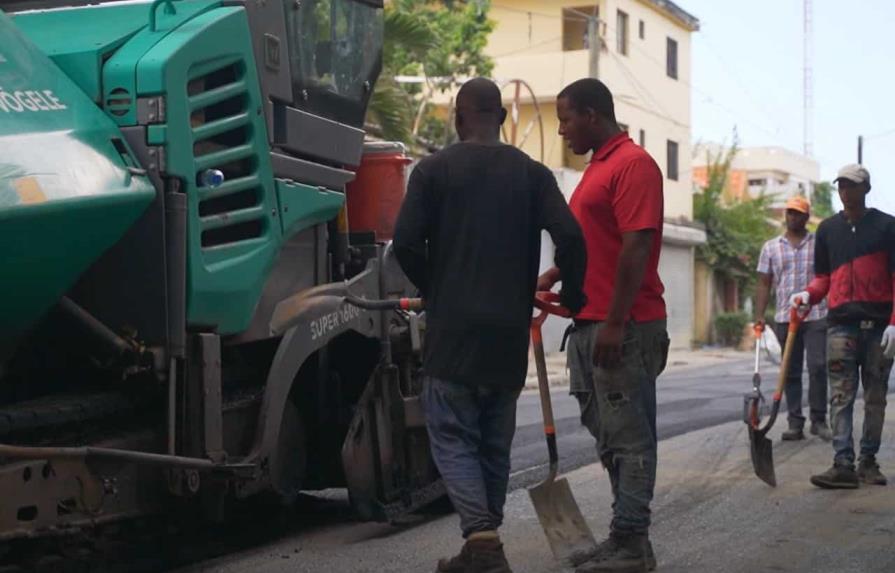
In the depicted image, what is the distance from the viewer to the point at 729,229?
4194cm

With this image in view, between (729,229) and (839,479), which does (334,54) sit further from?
(729,229)

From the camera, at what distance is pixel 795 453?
9.98 metres

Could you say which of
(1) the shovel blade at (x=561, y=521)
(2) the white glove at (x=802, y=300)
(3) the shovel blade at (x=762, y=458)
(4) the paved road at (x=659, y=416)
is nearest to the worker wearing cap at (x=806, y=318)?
(4) the paved road at (x=659, y=416)

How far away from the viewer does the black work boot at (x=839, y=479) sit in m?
8.15

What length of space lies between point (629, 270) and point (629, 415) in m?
0.62

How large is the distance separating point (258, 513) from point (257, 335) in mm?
1421

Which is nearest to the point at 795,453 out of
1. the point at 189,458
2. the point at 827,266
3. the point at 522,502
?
the point at 827,266

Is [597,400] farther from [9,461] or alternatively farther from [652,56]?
[652,56]

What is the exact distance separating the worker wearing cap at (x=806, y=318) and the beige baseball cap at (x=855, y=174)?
7.74 ft

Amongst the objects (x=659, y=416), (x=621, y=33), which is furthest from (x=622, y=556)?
(x=621, y=33)

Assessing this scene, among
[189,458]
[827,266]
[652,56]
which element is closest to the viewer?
[189,458]

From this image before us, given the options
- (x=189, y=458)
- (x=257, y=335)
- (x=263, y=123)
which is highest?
(x=263, y=123)

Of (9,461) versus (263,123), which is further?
(263,123)

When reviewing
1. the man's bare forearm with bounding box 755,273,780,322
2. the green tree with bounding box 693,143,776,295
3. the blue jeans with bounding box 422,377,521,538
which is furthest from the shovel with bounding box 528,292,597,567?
the green tree with bounding box 693,143,776,295
